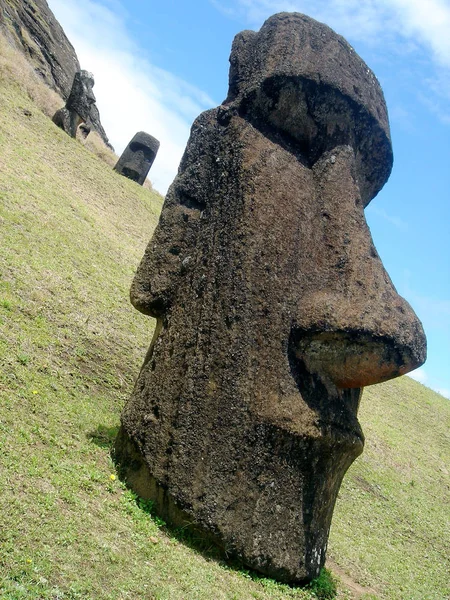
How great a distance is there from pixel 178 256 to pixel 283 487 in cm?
208

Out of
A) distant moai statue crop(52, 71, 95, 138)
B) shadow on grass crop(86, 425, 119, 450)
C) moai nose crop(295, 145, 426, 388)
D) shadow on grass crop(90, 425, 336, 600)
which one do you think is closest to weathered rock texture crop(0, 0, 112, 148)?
distant moai statue crop(52, 71, 95, 138)

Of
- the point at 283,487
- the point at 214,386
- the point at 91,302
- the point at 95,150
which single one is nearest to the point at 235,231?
the point at 214,386

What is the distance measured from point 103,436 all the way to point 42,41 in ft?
112

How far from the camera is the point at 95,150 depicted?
26.0m

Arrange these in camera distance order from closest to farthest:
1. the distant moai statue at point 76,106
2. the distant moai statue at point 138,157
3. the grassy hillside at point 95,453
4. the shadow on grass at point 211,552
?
the grassy hillside at point 95,453
the shadow on grass at point 211,552
the distant moai statue at point 76,106
the distant moai statue at point 138,157

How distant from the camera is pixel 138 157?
24.0 m

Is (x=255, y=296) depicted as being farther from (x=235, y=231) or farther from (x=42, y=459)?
(x=42, y=459)

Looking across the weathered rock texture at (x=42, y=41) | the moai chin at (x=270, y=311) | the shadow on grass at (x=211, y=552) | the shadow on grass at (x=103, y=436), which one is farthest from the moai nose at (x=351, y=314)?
the weathered rock texture at (x=42, y=41)

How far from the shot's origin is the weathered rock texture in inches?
1266

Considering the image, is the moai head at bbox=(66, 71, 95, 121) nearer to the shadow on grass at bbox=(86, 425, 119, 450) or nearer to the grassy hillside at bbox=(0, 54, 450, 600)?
the grassy hillside at bbox=(0, 54, 450, 600)

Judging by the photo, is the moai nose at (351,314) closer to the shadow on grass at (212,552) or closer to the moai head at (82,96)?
the shadow on grass at (212,552)

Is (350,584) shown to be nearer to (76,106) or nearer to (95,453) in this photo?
(95,453)

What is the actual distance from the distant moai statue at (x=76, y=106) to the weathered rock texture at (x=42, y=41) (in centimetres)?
867

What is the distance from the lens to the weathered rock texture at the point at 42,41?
3216cm
